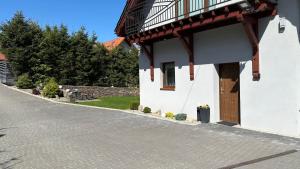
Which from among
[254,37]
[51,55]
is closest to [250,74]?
[254,37]

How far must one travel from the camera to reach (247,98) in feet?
35.8

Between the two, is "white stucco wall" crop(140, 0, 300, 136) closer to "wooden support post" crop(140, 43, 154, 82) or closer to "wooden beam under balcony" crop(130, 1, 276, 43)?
"wooden beam under balcony" crop(130, 1, 276, 43)

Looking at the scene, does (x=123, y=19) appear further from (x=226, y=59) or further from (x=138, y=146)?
(x=138, y=146)

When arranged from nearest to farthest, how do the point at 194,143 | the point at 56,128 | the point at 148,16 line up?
the point at 194,143 < the point at 56,128 < the point at 148,16

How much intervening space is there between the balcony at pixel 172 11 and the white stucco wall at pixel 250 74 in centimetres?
80

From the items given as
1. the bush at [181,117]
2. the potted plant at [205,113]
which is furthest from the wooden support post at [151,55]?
the potted plant at [205,113]

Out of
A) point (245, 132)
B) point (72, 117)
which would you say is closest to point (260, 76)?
point (245, 132)

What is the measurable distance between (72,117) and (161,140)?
6407mm

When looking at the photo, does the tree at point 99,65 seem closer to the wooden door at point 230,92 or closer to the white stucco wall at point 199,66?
the white stucco wall at point 199,66

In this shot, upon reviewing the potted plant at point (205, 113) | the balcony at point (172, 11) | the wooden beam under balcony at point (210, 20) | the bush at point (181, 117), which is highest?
the balcony at point (172, 11)

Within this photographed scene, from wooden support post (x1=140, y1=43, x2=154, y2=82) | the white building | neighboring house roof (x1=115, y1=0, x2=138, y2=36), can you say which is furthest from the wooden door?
neighboring house roof (x1=115, y1=0, x2=138, y2=36)

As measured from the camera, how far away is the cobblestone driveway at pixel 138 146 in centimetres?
725

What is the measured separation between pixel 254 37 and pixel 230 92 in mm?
2403

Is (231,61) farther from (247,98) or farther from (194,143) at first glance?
(194,143)
